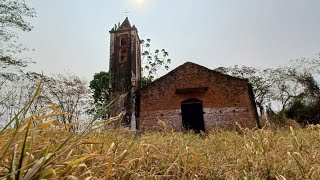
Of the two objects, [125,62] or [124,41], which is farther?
[124,41]

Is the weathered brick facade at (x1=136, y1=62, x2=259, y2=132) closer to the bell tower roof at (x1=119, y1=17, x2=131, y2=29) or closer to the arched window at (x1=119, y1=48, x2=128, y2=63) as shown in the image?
the arched window at (x1=119, y1=48, x2=128, y2=63)

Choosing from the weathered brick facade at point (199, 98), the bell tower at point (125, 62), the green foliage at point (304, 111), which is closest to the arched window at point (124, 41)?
the bell tower at point (125, 62)

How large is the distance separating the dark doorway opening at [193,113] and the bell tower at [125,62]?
10134 mm

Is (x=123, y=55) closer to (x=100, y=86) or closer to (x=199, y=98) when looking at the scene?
(x=100, y=86)

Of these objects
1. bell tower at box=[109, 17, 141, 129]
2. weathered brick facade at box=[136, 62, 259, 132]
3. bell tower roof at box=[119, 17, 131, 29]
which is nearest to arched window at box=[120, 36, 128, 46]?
bell tower at box=[109, 17, 141, 129]

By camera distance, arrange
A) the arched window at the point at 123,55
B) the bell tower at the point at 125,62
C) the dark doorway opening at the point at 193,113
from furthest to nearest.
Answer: the arched window at the point at 123,55 → the bell tower at the point at 125,62 → the dark doorway opening at the point at 193,113

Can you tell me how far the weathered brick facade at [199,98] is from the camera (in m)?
14.5

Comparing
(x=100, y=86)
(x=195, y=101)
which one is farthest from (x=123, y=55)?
(x=195, y=101)

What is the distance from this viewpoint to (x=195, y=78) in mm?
15602

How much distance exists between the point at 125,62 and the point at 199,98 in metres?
14.9

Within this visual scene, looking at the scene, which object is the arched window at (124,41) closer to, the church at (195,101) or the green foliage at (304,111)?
the church at (195,101)

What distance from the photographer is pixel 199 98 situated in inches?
603

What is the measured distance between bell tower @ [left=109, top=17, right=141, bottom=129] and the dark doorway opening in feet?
33.2

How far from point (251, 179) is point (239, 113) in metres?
13.1
